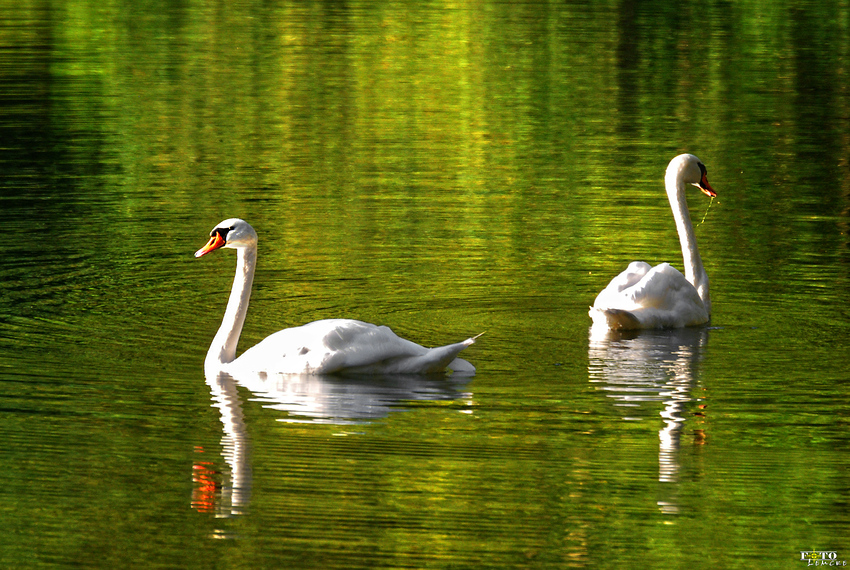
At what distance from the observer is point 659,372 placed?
980 cm

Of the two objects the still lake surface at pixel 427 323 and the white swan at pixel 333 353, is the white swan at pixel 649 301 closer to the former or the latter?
the still lake surface at pixel 427 323

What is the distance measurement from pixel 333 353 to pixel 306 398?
1.33 ft

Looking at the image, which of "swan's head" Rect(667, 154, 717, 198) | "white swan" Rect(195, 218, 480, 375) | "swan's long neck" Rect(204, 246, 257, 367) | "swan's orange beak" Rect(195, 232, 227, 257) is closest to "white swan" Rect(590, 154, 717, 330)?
"swan's head" Rect(667, 154, 717, 198)

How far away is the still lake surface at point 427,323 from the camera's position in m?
6.97

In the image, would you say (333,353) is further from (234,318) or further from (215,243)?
(215,243)

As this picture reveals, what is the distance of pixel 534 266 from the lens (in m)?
13.3

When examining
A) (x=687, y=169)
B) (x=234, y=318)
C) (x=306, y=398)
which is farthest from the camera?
(x=687, y=169)

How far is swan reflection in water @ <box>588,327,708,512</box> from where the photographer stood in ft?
27.3

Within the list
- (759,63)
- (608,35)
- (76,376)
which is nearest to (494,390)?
(76,376)

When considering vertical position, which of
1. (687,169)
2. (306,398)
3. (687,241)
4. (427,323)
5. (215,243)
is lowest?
(306,398)

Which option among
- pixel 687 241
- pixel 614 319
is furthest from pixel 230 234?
pixel 687 241

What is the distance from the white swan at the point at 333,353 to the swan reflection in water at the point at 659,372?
985 millimetres

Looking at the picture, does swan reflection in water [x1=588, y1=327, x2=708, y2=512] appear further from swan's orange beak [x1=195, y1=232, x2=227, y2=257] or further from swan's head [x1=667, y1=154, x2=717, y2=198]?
swan's orange beak [x1=195, y1=232, x2=227, y2=257]

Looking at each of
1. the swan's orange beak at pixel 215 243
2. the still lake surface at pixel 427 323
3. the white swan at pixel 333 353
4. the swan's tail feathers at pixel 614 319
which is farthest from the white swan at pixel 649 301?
the swan's orange beak at pixel 215 243
